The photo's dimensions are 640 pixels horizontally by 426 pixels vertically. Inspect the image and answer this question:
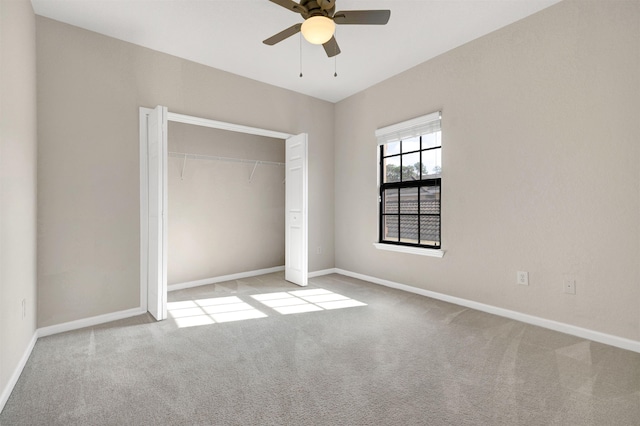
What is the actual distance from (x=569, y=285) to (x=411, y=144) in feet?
7.36

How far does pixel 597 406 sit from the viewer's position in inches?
68.0

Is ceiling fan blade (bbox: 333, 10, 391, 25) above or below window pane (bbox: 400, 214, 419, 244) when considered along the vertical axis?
above

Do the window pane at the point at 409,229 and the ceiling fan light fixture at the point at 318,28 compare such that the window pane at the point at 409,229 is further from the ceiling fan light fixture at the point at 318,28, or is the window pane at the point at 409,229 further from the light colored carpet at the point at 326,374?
the ceiling fan light fixture at the point at 318,28

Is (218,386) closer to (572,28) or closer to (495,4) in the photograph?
(495,4)

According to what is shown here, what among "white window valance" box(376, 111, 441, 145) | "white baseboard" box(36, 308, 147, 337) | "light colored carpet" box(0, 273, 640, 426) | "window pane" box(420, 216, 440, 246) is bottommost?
"light colored carpet" box(0, 273, 640, 426)

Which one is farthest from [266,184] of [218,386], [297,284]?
[218,386]

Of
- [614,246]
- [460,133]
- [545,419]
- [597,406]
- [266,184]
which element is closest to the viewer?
[545,419]

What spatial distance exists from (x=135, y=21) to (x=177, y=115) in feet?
3.03

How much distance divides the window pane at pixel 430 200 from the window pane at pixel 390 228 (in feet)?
1.48

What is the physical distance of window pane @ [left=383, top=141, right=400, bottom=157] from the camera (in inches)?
168

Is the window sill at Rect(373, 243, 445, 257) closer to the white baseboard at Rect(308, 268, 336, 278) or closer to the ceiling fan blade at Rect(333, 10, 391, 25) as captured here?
the white baseboard at Rect(308, 268, 336, 278)

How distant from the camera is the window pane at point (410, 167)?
402cm

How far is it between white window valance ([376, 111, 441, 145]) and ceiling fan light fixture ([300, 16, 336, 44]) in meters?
2.01

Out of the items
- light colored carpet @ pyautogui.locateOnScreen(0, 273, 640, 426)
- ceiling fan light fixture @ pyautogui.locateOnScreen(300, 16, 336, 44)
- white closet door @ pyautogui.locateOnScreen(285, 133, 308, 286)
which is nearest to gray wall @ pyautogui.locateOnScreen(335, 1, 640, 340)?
light colored carpet @ pyautogui.locateOnScreen(0, 273, 640, 426)
